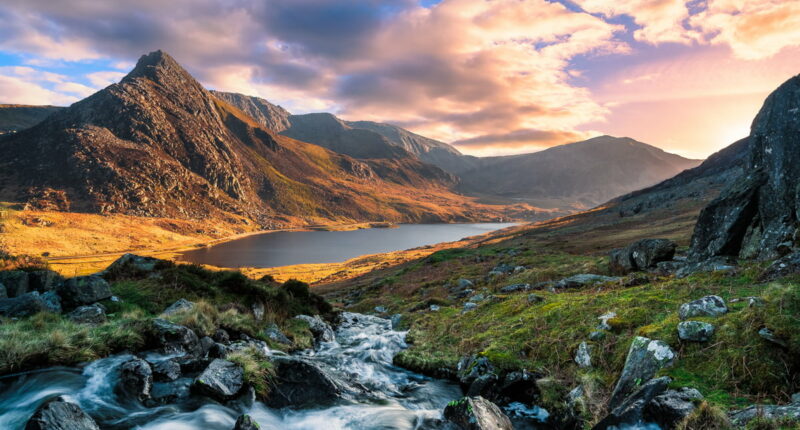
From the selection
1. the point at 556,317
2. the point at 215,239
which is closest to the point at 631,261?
the point at 556,317

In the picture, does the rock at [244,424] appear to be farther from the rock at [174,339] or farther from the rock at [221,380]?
the rock at [174,339]

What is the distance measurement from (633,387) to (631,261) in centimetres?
1767

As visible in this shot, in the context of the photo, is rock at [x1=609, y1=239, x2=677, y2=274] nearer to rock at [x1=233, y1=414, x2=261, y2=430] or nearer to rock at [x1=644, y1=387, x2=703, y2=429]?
rock at [x1=644, y1=387, x2=703, y2=429]

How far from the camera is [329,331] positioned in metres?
20.0

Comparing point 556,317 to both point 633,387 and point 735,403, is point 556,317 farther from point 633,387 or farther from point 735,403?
point 735,403

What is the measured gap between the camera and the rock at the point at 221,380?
9.26m

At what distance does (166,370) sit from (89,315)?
5.73 metres

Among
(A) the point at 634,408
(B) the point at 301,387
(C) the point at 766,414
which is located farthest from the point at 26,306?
(C) the point at 766,414

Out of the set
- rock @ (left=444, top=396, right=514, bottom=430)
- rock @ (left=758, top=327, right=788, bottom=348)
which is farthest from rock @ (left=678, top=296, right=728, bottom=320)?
rock @ (left=444, top=396, right=514, bottom=430)

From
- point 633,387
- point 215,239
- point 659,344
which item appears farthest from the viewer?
point 215,239

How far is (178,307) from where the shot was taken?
15.5 meters

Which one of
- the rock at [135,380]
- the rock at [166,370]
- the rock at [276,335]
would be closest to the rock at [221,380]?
the rock at [166,370]

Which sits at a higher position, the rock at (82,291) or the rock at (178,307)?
the rock at (82,291)

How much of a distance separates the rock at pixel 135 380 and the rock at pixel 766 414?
12.7 m
